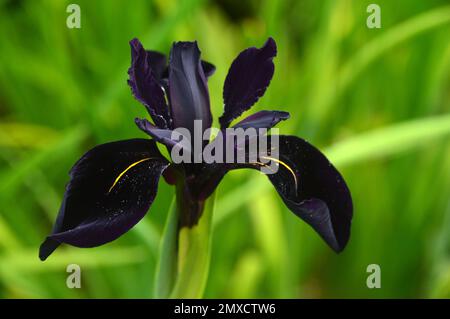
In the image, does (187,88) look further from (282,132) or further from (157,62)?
(282,132)

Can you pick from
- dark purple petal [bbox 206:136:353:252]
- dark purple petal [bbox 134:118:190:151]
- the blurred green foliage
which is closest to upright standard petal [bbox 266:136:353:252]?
dark purple petal [bbox 206:136:353:252]

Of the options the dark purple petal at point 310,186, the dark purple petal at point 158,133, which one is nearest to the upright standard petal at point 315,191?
the dark purple petal at point 310,186

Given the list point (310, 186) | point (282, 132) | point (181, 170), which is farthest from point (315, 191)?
point (282, 132)

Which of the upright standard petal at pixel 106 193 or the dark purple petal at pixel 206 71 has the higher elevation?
the dark purple petal at pixel 206 71

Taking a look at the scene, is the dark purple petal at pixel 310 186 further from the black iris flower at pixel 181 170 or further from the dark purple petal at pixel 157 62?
the dark purple petal at pixel 157 62

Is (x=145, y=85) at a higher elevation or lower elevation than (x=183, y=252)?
higher
